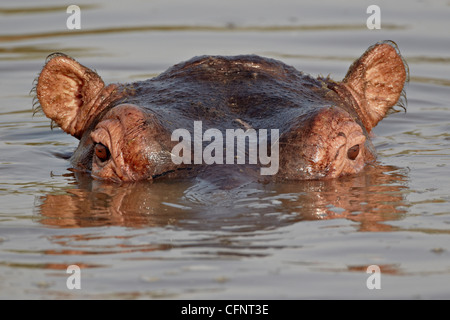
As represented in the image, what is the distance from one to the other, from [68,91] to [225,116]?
188cm

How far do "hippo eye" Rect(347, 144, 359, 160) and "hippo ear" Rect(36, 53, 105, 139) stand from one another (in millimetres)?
2545

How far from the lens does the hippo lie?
7672 millimetres

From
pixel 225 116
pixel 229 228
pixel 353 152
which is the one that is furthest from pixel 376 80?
pixel 229 228

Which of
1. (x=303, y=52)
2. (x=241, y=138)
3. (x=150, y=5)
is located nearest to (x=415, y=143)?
(x=241, y=138)

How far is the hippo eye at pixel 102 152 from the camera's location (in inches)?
320

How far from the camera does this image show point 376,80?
9453 mm

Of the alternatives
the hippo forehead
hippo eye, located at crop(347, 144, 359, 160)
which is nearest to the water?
hippo eye, located at crop(347, 144, 359, 160)

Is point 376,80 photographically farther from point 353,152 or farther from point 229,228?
point 229,228

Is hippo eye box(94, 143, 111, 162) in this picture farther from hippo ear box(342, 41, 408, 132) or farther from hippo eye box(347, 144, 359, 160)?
hippo ear box(342, 41, 408, 132)

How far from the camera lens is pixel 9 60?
1528 centimetres
